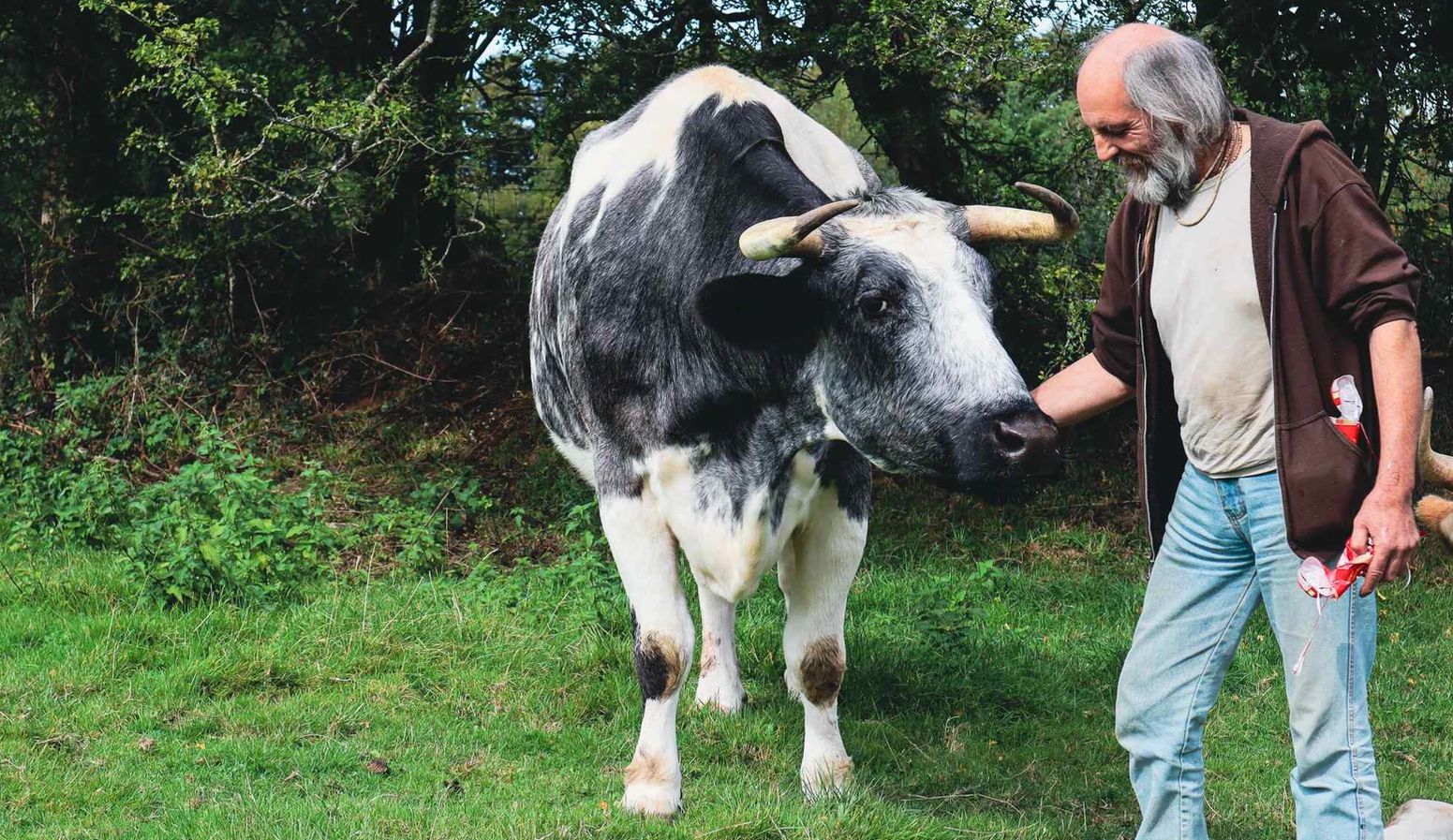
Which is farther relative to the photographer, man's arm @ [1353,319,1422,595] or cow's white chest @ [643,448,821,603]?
cow's white chest @ [643,448,821,603]

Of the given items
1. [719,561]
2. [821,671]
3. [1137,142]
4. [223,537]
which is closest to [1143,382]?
[1137,142]

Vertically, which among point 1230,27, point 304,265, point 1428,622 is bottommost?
point 1428,622

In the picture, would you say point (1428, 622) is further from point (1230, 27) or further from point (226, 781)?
point (226, 781)

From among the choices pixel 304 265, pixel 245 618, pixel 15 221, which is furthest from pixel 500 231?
pixel 245 618

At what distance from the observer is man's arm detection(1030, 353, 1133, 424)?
4.09m

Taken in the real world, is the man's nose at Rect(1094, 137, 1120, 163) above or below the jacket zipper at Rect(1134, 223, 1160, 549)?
above

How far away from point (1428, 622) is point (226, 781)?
537 cm

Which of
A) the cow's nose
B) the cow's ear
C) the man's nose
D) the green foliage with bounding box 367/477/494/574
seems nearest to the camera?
the man's nose

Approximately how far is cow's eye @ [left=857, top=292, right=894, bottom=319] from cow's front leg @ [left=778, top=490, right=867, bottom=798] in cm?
99

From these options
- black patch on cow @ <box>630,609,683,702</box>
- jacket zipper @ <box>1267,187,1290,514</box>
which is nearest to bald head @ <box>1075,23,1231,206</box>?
jacket zipper @ <box>1267,187,1290,514</box>

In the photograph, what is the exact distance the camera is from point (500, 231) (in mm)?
11508

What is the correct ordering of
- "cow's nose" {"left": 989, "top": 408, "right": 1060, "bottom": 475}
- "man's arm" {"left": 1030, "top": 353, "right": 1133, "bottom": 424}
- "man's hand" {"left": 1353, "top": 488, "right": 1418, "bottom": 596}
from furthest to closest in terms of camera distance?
"man's arm" {"left": 1030, "top": 353, "right": 1133, "bottom": 424}
"cow's nose" {"left": 989, "top": 408, "right": 1060, "bottom": 475}
"man's hand" {"left": 1353, "top": 488, "right": 1418, "bottom": 596}

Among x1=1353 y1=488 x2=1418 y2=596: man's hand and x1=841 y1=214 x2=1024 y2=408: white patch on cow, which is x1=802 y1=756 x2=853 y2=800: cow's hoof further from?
x1=1353 y1=488 x2=1418 y2=596: man's hand

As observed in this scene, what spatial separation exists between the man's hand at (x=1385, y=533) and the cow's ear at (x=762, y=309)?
1816 mm
